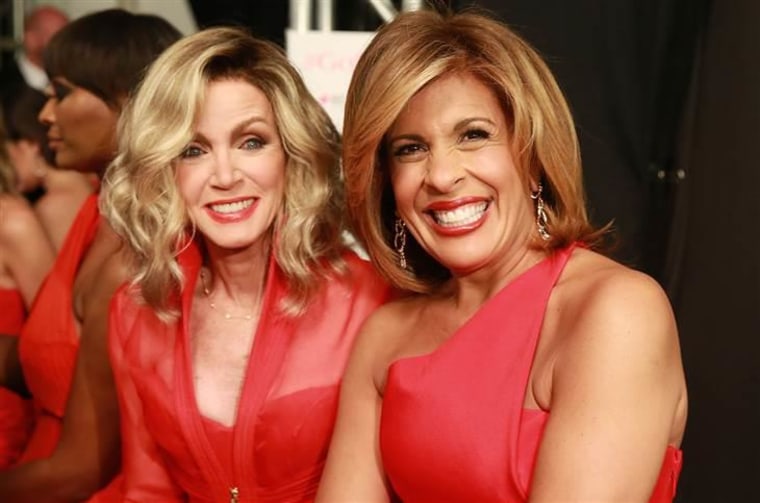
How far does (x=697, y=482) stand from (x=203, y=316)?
114 cm

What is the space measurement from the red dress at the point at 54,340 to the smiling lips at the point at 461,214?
1.13m

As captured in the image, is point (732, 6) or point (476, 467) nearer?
point (476, 467)

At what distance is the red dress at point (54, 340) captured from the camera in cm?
284

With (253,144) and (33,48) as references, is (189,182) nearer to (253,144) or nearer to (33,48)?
(253,144)

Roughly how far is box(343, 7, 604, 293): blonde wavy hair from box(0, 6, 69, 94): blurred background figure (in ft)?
9.96

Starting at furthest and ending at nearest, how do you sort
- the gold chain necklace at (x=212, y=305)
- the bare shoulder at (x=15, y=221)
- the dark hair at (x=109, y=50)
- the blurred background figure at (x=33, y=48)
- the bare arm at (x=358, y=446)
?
the blurred background figure at (x=33, y=48), the bare shoulder at (x=15, y=221), the dark hair at (x=109, y=50), the gold chain necklace at (x=212, y=305), the bare arm at (x=358, y=446)

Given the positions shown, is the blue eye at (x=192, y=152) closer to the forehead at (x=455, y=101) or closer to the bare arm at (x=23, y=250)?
the forehead at (x=455, y=101)

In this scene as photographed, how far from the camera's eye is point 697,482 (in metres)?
2.81

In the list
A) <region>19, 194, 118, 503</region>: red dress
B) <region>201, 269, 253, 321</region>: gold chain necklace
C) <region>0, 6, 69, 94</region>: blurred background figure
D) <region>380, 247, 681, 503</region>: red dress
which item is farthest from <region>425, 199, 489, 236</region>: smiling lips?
<region>0, 6, 69, 94</region>: blurred background figure

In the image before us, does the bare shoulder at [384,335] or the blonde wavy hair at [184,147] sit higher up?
the blonde wavy hair at [184,147]

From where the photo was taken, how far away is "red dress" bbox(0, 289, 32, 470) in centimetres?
304

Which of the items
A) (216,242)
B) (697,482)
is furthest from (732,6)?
(216,242)

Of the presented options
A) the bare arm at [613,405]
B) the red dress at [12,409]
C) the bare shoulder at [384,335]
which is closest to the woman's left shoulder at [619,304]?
the bare arm at [613,405]

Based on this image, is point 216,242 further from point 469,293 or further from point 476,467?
point 476,467
